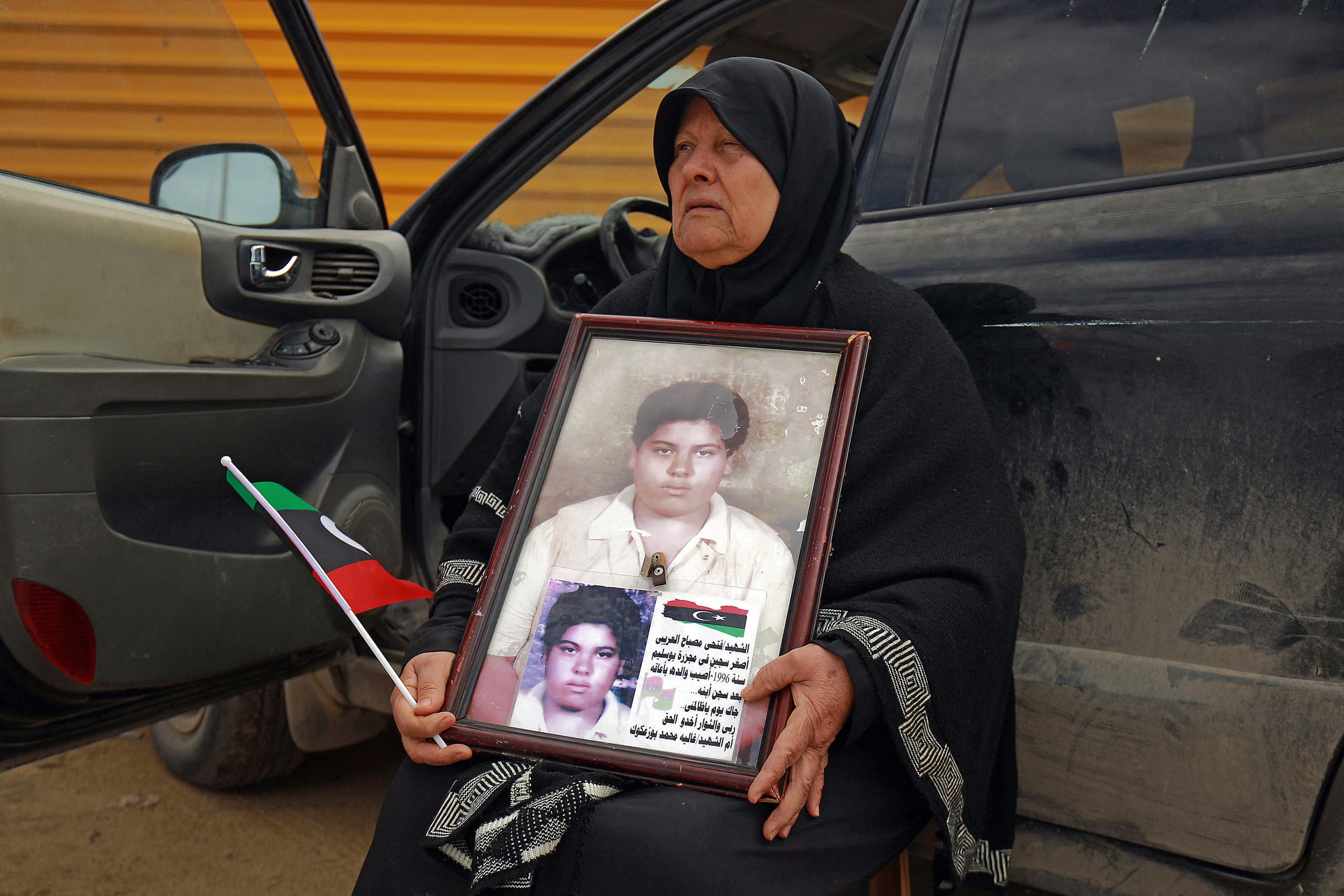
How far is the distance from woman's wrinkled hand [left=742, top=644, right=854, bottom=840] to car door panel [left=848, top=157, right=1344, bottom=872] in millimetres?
500

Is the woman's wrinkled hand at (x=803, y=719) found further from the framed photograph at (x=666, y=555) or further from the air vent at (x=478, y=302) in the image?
the air vent at (x=478, y=302)

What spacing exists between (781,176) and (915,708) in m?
0.86

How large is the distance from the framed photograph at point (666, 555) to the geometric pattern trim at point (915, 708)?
8 cm

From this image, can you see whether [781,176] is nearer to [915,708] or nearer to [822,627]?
[822,627]

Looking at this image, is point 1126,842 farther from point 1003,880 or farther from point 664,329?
point 664,329

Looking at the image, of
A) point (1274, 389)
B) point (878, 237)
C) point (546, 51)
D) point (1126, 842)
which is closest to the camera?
point (1274, 389)

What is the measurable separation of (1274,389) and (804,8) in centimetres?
140

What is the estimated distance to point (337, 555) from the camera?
1868 millimetres

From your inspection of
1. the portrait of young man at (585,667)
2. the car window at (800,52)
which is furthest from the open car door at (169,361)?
the portrait of young man at (585,667)

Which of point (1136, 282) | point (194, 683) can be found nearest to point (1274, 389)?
point (1136, 282)

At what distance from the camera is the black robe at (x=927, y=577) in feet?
4.59

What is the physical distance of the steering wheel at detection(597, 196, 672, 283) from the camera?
9.57 feet

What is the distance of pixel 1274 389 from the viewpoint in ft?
4.83

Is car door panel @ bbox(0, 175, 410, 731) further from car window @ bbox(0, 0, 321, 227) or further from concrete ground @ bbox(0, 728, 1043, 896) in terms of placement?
concrete ground @ bbox(0, 728, 1043, 896)
